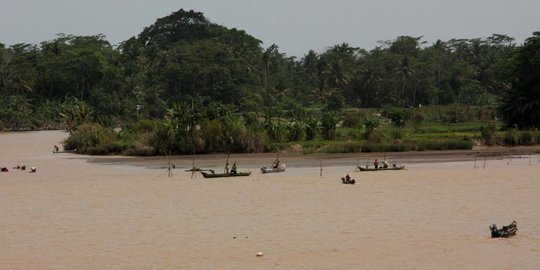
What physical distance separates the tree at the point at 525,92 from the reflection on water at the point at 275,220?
26292mm

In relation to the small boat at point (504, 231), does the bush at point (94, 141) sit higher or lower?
higher

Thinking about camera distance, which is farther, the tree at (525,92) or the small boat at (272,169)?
the tree at (525,92)

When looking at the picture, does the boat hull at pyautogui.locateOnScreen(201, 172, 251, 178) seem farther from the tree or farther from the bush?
the tree

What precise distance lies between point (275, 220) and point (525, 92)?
47.7m

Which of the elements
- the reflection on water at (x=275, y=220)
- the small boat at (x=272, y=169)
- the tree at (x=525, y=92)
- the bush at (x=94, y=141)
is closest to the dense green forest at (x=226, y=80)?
the tree at (x=525, y=92)

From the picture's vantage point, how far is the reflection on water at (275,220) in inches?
703

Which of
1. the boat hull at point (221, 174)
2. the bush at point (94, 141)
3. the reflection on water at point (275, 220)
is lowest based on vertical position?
the reflection on water at point (275, 220)

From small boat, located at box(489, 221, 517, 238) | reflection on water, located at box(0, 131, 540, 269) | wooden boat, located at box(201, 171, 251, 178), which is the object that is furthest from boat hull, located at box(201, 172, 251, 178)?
small boat, located at box(489, 221, 517, 238)

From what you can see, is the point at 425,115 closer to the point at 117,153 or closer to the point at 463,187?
the point at 117,153

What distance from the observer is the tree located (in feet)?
208

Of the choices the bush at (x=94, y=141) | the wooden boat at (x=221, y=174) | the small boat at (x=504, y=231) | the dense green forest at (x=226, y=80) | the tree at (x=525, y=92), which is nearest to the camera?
Answer: the small boat at (x=504, y=231)

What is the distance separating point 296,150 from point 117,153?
1425 centimetres

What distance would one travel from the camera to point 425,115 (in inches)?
3216

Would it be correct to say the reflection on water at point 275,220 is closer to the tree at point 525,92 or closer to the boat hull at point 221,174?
the boat hull at point 221,174
